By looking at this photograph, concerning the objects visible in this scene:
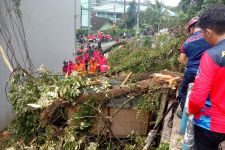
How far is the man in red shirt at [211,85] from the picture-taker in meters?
2.51

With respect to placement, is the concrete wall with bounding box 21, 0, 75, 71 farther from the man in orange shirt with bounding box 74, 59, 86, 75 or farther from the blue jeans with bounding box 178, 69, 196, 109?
the blue jeans with bounding box 178, 69, 196, 109

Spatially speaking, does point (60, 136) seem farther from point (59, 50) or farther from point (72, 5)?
point (72, 5)

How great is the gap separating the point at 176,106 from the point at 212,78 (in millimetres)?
2547

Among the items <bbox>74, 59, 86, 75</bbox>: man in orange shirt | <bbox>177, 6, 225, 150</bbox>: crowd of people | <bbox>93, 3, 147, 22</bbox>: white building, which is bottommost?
<bbox>93, 3, 147, 22</bbox>: white building

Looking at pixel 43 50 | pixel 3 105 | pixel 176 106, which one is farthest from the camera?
pixel 43 50

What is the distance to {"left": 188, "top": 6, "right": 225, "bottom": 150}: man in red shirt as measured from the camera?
2514 mm

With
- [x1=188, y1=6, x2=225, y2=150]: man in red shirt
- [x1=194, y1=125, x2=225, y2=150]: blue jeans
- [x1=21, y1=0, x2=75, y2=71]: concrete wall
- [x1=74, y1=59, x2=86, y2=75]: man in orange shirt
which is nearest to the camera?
[x1=188, y1=6, x2=225, y2=150]: man in red shirt

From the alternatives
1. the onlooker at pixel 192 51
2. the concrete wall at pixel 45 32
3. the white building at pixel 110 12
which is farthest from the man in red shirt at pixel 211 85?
the white building at pixel 110 12

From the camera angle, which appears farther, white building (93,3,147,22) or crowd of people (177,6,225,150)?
white building (93,3,147,22)

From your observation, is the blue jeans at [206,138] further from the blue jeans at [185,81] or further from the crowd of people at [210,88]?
the blue jeans at [185,81]

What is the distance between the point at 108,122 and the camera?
191 inches

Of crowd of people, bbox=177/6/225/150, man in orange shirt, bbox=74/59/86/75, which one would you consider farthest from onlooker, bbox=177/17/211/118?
man in orange shirt, bbox=74/59/86/75

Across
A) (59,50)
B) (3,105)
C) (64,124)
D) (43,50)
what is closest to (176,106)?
(64,124)

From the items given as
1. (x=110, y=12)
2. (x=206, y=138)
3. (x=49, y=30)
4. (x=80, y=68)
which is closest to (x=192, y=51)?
(x=206, y=138)
